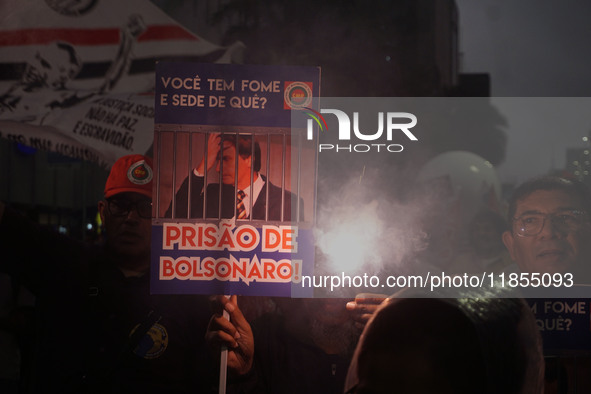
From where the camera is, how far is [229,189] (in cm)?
306

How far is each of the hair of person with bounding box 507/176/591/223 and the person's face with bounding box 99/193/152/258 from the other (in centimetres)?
188

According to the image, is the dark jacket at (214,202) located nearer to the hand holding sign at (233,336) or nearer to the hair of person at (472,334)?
the hand holding sign at (233,336)

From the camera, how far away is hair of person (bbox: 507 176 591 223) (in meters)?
2.96

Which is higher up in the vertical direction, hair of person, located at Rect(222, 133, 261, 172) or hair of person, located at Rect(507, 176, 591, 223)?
hair of person, located at Rect(222, 133, 261, 172)

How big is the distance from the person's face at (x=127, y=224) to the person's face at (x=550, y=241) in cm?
187

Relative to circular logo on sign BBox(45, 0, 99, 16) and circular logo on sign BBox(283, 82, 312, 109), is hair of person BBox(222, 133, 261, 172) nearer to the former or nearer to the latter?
circular logo on sign BBox(283, 82, 312, 109)

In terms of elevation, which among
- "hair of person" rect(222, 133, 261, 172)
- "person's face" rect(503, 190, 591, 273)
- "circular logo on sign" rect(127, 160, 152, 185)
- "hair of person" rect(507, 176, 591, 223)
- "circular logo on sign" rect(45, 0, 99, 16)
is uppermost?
"circular logo on sign" rect(45, 0, 99, 16)

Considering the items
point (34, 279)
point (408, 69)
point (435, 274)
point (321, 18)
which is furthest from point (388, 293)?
point (34, 279)

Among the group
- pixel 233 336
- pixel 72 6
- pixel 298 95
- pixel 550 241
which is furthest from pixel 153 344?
pixel 550 241

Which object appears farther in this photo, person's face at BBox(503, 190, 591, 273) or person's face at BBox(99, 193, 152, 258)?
person's face at BBox(99, 193, 152, 258)

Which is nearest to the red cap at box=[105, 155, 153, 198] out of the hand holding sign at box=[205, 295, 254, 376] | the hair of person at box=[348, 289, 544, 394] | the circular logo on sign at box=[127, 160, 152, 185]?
the circular logo on sign at box=[127, 160, 152, 185]

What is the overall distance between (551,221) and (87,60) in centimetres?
255

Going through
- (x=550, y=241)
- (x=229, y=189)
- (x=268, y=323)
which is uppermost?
(x=229, y=189)

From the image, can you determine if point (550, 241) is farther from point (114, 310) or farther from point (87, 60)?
point (87, 60)
